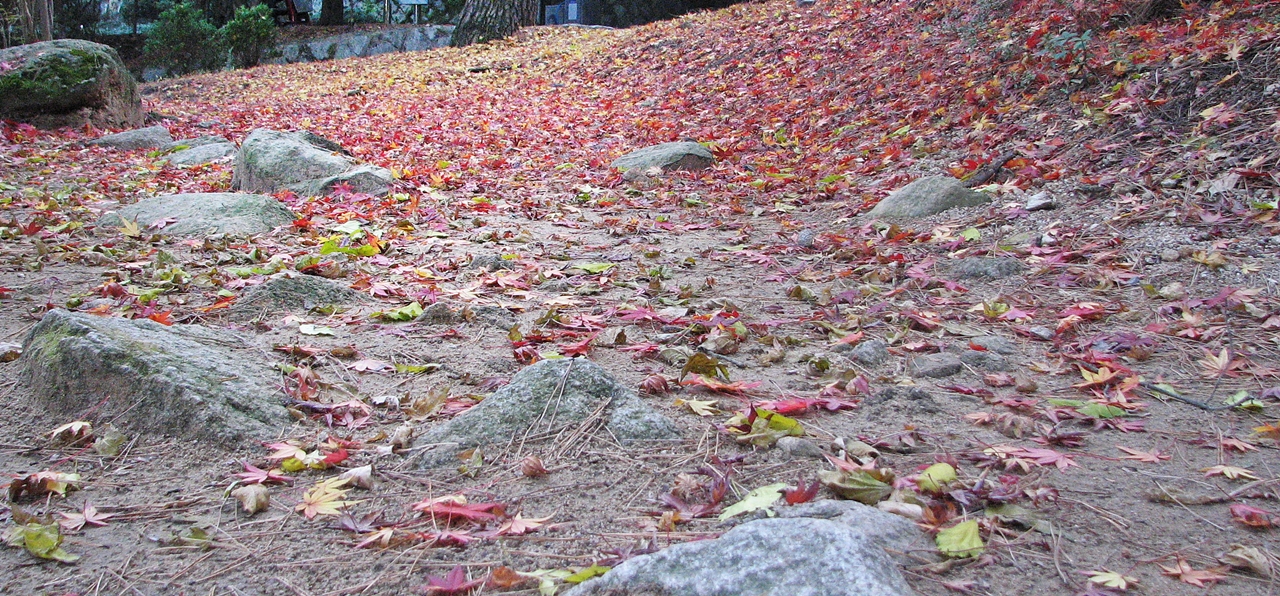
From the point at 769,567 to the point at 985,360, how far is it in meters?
1.62

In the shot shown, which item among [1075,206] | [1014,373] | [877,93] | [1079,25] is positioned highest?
[1079,25]

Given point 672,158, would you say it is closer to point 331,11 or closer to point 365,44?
point 365,44

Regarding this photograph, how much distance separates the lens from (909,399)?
7.65ft

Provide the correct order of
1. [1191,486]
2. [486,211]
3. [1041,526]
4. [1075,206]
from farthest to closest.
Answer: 1. [486,211]
2. [1075,206]
3. [1191,486]
4. [1041,526]

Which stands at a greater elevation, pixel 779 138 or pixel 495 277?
pixel 779 138

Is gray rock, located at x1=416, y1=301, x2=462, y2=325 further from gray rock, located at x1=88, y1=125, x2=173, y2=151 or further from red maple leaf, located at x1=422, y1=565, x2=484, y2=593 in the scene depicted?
gray rock, located at x1=88, y1=125, x2=173, y2=151

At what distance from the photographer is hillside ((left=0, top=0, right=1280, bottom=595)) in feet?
5.44

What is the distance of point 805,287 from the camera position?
11.8ft

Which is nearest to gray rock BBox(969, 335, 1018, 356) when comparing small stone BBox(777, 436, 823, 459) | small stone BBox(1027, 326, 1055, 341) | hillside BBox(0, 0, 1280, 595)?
hillside BBox(0, 0, 1280, 595)

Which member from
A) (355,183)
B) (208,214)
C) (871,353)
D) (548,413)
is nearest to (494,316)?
(548,413)

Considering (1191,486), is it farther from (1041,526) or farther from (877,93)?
(877,93)

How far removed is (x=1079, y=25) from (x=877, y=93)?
1.55m

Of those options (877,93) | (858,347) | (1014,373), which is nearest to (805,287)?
(858,347)

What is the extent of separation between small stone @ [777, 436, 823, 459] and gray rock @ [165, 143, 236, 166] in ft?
22.1
